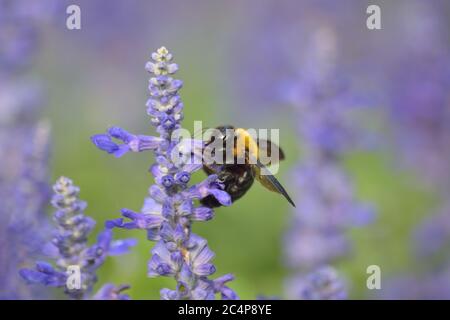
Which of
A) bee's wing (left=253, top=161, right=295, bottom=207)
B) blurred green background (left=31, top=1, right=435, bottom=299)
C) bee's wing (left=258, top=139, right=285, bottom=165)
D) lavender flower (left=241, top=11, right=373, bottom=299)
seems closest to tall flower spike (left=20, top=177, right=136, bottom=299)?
bee's wing (left=253, top=161, right=295, bottom=207)

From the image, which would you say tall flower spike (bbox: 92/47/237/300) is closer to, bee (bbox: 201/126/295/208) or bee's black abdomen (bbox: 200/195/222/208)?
bee's black abdomen (bbox: 200/195/222/208)

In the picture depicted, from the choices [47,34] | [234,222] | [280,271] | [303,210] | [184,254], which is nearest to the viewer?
[184,254]

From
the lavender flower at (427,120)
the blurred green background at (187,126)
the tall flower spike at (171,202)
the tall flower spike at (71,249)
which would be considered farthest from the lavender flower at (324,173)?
the tall flower spike at (171,202)

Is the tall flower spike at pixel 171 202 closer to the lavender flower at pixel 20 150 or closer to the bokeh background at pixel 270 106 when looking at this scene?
the lavender flower at pixel 20 150

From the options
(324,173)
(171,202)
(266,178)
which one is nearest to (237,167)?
(266,178)

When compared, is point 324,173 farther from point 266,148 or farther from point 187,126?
point 187,126
